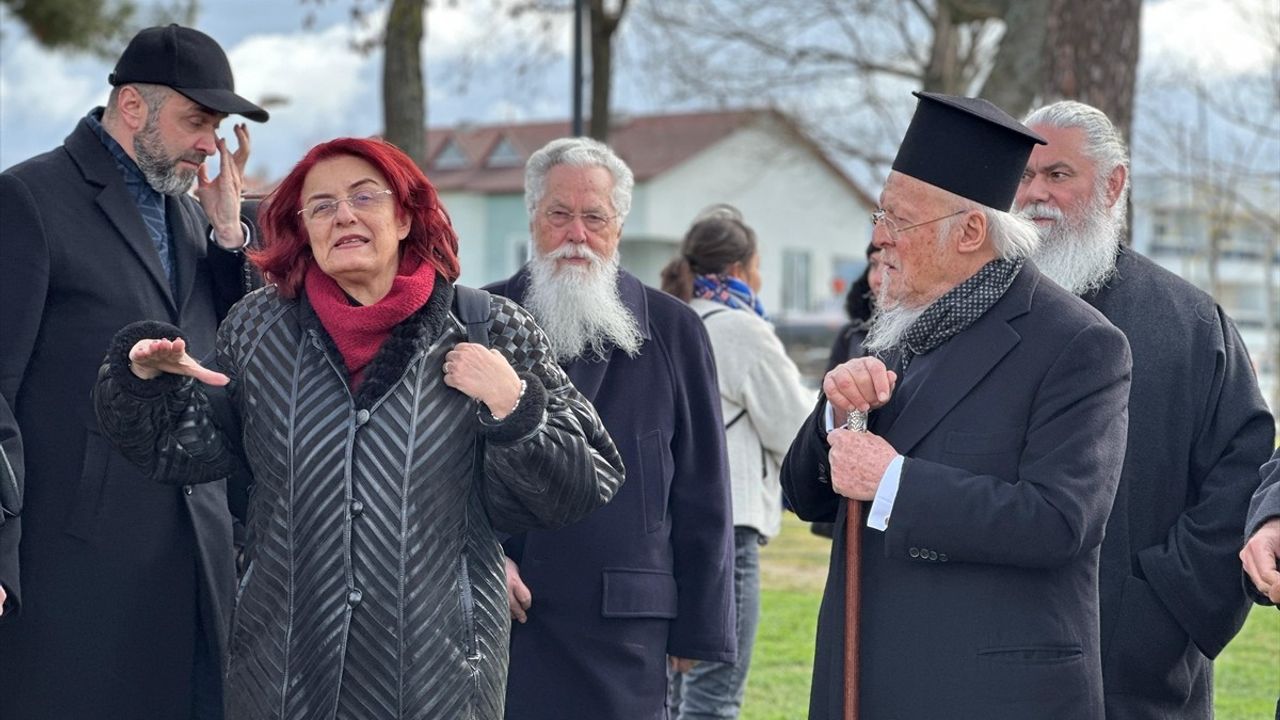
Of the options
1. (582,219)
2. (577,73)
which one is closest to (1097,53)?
(577,73)

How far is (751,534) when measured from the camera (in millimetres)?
6102

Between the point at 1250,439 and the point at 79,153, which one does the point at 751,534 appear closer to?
the point at 1250,439

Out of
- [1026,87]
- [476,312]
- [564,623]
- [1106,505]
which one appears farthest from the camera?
[1026,87]

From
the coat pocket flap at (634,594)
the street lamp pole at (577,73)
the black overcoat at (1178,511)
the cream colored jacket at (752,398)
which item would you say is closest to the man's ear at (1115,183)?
the black overcoat at (1178,511)

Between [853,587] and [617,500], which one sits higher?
[853,587]

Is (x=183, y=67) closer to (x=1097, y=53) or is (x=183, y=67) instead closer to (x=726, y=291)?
(x=726, y=291)

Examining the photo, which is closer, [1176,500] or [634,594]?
[1176,500]

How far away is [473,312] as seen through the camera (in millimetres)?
3482

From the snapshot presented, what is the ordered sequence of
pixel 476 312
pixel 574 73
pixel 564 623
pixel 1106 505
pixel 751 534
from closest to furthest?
pixel 1106 505, pixel 476 312, pixel 564 623, pixel 751 534, pixel 574 73

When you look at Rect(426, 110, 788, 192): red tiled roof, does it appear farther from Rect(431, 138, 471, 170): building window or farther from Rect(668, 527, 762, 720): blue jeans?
Rect(668, 527, 762, 720): blue jeans

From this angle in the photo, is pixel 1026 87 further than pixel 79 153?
Yes

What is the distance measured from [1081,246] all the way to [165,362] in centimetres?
242

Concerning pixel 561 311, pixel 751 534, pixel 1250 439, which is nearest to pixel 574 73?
pixel 751 534

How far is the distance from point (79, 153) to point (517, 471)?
6.16 feet
